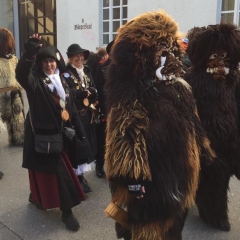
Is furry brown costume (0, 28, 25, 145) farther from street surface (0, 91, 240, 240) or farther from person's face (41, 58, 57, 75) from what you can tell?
person's face (41, 58, 57, 75)

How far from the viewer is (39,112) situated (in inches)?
121

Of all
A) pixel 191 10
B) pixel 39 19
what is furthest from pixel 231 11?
pixel 39 19

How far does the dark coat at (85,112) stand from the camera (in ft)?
11.8

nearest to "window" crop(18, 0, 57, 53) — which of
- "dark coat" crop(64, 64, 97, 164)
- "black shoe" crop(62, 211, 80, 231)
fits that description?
"dark coat" crop(64, 64, 97, 164)

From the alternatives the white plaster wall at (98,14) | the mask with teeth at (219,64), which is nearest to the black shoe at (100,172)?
the mask with teeth at (219,64)

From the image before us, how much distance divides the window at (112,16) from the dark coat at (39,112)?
22.9ft

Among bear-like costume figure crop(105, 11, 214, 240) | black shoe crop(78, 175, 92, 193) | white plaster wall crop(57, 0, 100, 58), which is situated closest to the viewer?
bear-like costume figure crop(105, 11, 214, 240)

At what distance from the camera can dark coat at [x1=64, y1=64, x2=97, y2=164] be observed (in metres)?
3.59

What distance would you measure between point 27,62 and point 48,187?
115 cm

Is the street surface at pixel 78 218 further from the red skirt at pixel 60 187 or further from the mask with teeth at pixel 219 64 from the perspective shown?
the mask with teeth at pixel 219 64

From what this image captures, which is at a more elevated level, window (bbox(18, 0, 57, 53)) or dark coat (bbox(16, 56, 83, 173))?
window (bbox(18, 0, 57, 53))

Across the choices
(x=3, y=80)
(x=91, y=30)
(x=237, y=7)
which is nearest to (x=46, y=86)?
(x=3, y=80)

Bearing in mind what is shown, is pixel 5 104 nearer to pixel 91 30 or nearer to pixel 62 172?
pixel 62 172

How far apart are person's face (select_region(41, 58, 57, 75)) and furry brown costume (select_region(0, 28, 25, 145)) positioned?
211 cm
